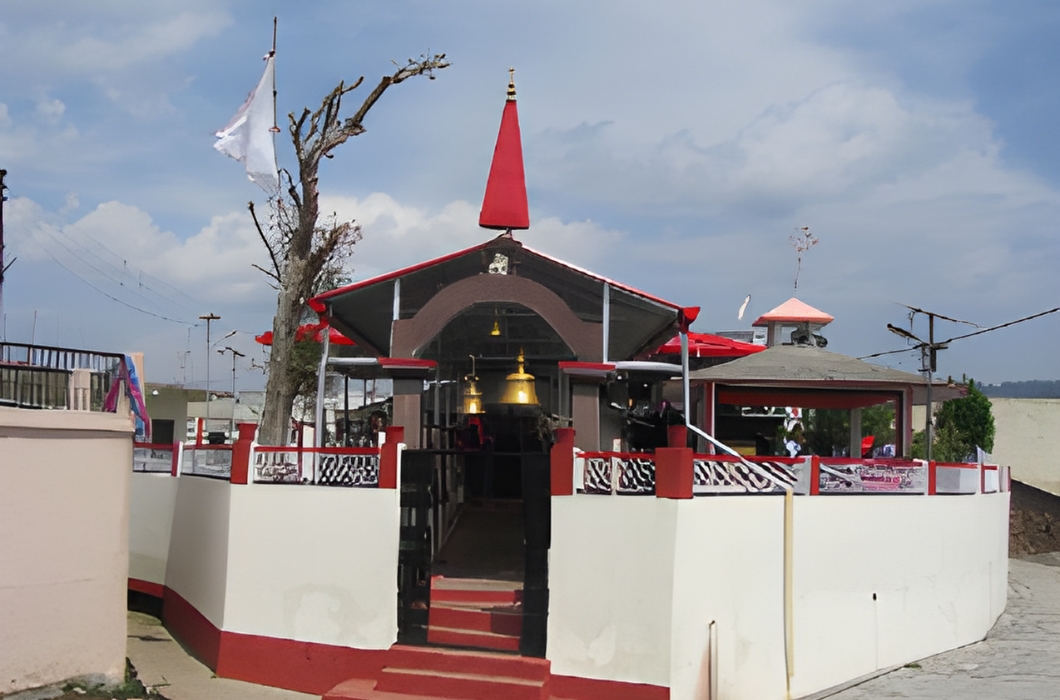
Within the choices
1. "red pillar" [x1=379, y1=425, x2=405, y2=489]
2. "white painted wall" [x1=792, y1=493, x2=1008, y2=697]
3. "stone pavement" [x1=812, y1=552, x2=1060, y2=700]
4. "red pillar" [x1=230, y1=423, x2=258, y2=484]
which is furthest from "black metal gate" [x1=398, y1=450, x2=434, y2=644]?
"stone pavement" [x1=812, y1=552, x2=1060, y2=700]

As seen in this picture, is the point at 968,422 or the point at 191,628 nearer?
the point at 191,628

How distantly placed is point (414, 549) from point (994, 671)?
6824 millimetres

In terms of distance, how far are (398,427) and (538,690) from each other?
3.00 metres

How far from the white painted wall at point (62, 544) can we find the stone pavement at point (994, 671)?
23.9 feet

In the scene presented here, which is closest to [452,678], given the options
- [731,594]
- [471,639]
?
[471,639]

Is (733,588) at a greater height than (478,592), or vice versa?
(733,588)

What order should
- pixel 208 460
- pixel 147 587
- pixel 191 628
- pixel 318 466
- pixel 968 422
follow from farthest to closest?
1. pixel 968 422
2. pixel 147 587
3. pixel 208 460
4. pixel 191 628
5. pixel 318 466

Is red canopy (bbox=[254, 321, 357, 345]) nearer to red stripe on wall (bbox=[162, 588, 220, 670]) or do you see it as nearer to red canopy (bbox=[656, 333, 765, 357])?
red stripe on wall (bbox=[162, 588, 220, 670])

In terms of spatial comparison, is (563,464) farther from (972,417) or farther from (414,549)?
(972,417)

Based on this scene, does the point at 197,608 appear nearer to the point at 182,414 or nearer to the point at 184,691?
the point at 184,691

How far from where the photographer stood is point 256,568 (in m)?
11.3

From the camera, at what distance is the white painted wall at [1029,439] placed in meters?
29.8

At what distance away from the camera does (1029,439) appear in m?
30.2

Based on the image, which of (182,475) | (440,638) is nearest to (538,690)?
(440,638)
